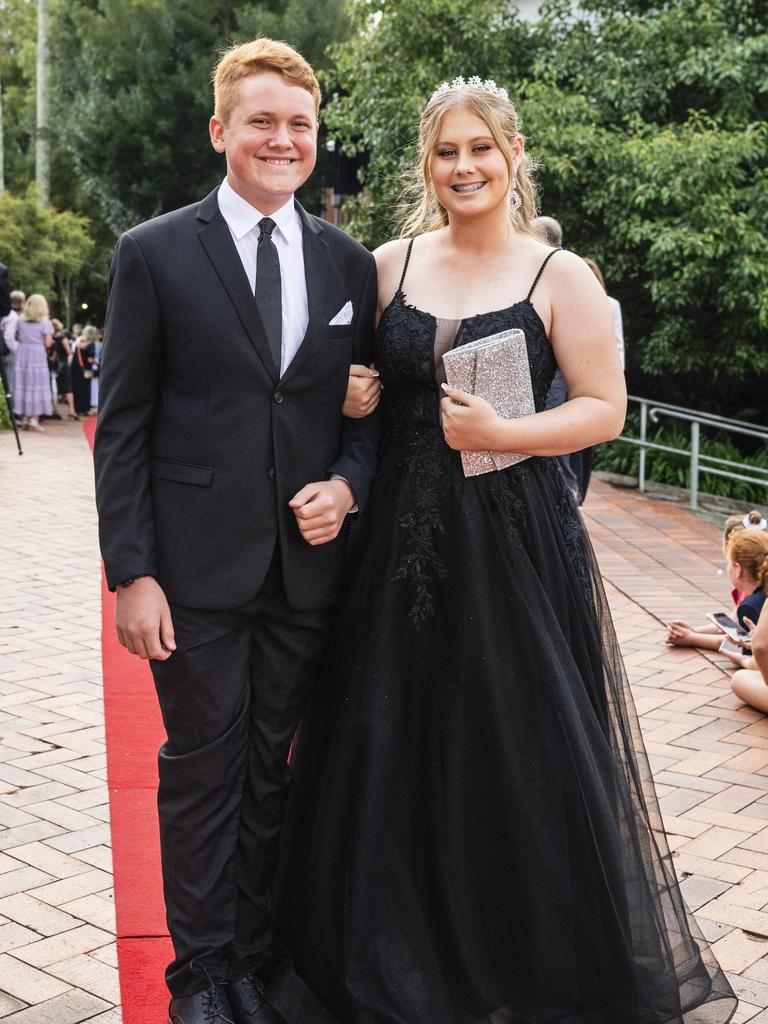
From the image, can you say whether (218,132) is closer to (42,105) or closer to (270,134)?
(270,134)

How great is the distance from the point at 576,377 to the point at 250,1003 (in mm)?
1563

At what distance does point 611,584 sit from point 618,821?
194 inches

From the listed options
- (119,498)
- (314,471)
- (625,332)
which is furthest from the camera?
(625,332)

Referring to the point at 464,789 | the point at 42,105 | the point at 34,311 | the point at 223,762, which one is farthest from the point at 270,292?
the point at 42,105

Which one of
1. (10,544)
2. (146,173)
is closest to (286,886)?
(10,544)

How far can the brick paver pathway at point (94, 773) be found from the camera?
3.12 metres

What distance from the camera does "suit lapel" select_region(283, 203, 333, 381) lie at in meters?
2.70

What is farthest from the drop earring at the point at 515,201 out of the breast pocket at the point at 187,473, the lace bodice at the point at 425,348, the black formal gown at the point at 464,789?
the breast pocket at the point at 187,473

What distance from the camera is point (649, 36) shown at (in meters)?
13.5

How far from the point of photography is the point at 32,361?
52.2ft

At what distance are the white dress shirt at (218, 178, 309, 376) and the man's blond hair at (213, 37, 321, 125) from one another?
171 millimetres

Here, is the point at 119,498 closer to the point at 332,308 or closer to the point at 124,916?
the point at 332,308

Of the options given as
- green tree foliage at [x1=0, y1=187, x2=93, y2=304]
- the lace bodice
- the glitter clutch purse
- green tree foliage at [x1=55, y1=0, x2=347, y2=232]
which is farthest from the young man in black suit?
green tree foliage at [x1=55, y1=0, x2=347, y2=232]

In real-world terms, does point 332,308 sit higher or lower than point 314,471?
higher
